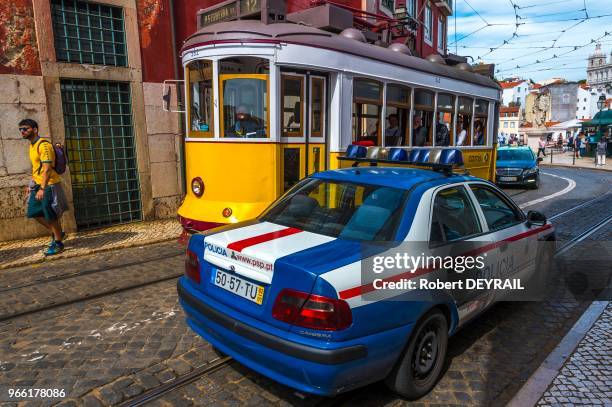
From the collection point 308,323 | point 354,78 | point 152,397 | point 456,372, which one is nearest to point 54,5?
point 354,78

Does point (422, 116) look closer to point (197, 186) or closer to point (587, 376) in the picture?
point (197, 186)

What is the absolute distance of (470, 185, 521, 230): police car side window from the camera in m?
3.94

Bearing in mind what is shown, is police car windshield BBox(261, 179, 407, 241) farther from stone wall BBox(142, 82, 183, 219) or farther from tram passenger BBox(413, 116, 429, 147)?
stone wall BBox(142, 82, 183, 219)

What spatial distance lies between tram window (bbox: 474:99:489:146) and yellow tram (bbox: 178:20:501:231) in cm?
398

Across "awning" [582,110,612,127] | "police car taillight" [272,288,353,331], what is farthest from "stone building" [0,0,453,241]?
"awning" [582,110,612,127]

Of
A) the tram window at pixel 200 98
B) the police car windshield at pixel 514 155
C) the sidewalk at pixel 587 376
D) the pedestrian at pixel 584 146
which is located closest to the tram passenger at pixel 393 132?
the tram window at pixel 200 98

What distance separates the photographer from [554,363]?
3.67 meters

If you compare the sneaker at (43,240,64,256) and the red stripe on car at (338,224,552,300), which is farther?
the sneaker at (43,240,64,256)

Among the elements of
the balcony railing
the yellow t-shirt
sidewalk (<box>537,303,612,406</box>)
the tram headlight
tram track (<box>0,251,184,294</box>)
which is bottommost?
sidewalk (<box>537,303,612,406</box>)

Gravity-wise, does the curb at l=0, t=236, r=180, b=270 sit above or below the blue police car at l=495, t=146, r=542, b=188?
below

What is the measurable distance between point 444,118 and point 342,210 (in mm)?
6430

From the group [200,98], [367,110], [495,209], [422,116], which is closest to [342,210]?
[495,209]

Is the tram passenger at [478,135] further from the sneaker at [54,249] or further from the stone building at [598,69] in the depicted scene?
the stone building at [598,69]

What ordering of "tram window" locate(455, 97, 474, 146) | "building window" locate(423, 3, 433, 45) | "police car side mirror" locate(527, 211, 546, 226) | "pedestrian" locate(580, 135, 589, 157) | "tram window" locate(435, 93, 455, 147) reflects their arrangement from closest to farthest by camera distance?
"police car side mirror" locate(527, 211, 546, 226) < "tram window" locate(435, 93, 455, 147) < "tram window" locate(455, 97, 474, 146) < "building window" locate(423, 3, 433, 45) < "pedestrian" locate(580, 135, 589, 157)
